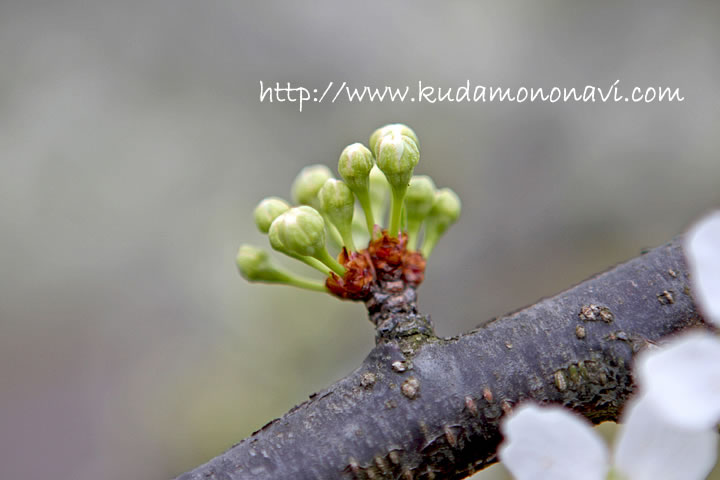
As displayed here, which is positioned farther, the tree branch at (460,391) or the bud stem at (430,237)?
the bud stem at (430,237)

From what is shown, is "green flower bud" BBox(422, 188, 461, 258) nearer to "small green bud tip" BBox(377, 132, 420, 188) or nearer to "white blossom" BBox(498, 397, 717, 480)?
"small green bud tip" BBox(377, 132, 420, 188)

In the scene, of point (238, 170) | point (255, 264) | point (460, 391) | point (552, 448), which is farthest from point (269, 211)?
point (238, 170)

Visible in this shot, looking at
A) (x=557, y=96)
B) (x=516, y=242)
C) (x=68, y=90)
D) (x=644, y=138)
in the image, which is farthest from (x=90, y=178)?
(x=644, y=138)

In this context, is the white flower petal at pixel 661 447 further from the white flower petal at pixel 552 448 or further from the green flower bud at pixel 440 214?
the green flower bud at pixel 440 214

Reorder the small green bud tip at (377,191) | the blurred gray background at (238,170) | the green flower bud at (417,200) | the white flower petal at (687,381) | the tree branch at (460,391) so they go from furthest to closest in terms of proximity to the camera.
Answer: the blurred gray background at (238,170) → the small green bud tip at (377,191) → the green flower bud at (417,200) → the tree branch at (460,391) → the white flower petal at (687,381)

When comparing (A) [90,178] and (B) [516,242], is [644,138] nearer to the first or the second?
(B) [516,242]

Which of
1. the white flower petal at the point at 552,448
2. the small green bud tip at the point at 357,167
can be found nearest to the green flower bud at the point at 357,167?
the small green bud tip at the point at 357,167

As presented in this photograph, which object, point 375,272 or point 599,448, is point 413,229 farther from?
point 599,448
